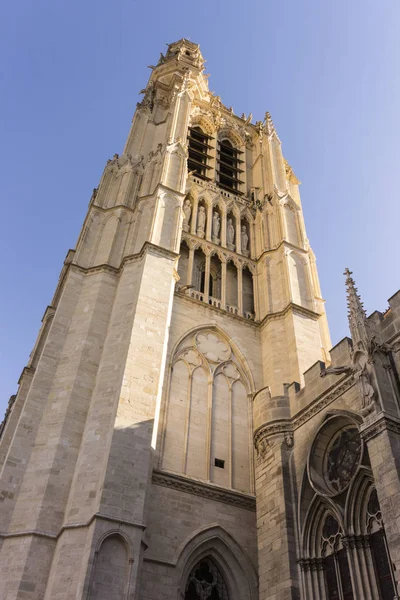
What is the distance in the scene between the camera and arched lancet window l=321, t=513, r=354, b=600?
11.5m

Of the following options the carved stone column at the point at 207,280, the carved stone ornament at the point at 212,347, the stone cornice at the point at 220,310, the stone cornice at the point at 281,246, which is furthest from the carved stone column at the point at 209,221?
the carved stone ornament at the point at 212,347

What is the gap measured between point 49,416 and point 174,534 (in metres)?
4.68

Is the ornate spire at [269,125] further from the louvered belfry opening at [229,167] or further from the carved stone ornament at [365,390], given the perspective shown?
the carved stone ornament at [365,390]

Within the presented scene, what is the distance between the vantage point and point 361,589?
35.5 ft

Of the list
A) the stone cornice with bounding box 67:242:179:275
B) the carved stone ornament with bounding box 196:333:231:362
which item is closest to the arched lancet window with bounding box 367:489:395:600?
the carved stone ornament with bounding box 196:333:231:362

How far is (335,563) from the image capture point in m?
11.8

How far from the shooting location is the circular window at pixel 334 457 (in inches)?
486

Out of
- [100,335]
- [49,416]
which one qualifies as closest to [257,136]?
[100,335]

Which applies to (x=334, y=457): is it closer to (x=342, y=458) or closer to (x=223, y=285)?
(x=342, y=458)

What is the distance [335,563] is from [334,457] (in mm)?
2260

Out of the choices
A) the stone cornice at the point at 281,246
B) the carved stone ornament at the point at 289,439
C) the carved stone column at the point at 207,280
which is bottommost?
the carved stone ornament at the point at 289,439

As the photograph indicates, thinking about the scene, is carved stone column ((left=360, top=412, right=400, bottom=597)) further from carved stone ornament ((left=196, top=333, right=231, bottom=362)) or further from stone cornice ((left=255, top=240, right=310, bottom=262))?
stone cornice ((left=255, top=240, right=310, bottom=262))

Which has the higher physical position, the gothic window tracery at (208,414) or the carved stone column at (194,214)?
the carved stone column at (194,214)

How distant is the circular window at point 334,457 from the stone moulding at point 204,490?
3.33 m
